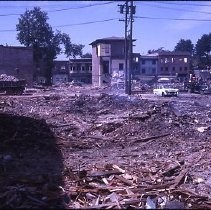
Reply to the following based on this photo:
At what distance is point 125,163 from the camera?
42.2ft

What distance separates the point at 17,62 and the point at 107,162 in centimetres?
5734

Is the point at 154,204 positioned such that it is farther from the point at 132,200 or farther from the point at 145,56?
the point at 145,56

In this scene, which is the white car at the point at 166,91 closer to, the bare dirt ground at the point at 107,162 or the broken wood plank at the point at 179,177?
the bare dirt ground at the point at 107,162

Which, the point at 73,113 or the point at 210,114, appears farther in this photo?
the point at 73,113

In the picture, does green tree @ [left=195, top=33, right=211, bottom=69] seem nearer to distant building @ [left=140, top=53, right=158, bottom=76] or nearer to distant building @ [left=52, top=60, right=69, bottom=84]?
distant building @ [left=140, top=53, right=158, bottom=76]

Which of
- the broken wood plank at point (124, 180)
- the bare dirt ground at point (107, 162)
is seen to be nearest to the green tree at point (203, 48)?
the bare dirt ground at point (107, 162)

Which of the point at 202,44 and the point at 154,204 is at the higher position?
the point at 202,44

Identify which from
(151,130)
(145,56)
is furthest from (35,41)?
(151,130)

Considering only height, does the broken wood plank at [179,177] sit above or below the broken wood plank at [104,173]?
below

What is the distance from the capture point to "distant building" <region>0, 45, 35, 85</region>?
66875 mm

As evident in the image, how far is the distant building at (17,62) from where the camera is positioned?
66875 millimetres

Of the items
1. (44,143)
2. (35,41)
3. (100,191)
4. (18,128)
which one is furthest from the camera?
(35,41)

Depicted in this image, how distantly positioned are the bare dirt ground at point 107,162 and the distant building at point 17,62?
44969 millimetres

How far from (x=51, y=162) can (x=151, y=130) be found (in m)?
7.16
